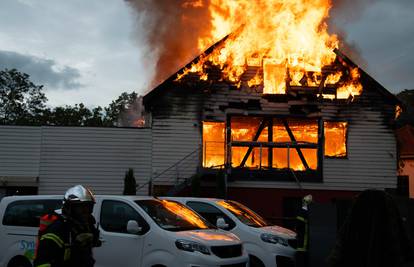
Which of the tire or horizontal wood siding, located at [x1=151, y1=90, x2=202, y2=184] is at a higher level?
horizontal wood siding, located at [x1=151, y1=90, x2=202, y2=184]

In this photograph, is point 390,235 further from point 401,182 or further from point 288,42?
point 401,182

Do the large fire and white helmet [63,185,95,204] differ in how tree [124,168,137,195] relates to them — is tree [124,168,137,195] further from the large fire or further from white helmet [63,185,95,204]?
white helmet [63,185,95,204]

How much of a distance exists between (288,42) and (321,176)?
5218 mm

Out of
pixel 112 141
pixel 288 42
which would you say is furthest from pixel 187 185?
pixel 288 42

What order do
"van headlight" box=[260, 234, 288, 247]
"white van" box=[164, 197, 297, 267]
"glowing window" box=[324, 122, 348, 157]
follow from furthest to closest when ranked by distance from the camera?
"glowing window" box=[324, 122, 348, 157], "van headlight" box=[260, 234, 288, 247], "white van" box=[164, 197, 297, 267]

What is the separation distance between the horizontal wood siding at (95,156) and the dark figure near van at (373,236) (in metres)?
17.0

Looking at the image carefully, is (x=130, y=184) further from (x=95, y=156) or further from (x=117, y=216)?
(x=117, y=216)

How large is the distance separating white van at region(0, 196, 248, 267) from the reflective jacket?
328cm

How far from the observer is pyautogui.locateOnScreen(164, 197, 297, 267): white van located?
989 cm

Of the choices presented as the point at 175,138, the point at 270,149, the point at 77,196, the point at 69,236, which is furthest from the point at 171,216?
the point at 270,149

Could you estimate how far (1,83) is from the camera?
4725cm

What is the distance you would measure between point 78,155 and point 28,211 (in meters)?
11.5

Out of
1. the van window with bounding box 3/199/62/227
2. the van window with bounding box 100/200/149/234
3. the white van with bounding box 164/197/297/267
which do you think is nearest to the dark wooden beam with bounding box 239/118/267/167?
the white van with bounding box 164/197/297/267

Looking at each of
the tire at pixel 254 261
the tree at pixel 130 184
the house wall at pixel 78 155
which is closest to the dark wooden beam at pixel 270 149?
the house wall at pixel 78 155
